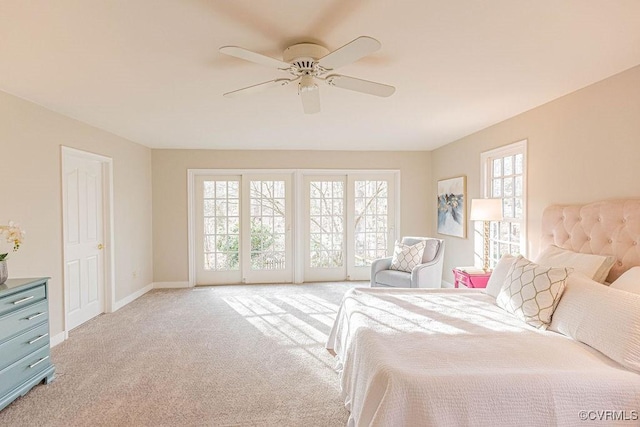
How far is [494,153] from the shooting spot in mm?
3959

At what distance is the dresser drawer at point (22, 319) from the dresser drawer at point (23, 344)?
0.04 m

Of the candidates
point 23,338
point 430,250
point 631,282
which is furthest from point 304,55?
point 430,250

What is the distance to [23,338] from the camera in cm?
235

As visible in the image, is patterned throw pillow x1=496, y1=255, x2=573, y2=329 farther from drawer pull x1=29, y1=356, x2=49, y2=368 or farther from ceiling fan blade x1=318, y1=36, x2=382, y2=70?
drawer pull x1=29, y1=356, x2=49, y2=368

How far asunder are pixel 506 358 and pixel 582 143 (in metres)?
2.17

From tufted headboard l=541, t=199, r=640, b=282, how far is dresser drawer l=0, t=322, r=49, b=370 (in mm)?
4168

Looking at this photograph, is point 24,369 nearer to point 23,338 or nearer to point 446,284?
point 23,338

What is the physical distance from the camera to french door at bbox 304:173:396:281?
571 cm

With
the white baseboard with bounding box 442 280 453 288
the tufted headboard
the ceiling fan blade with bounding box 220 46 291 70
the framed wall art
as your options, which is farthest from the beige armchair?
the ceiling fan blade with bounding box 220 46 291 70

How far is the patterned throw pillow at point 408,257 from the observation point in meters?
4.28

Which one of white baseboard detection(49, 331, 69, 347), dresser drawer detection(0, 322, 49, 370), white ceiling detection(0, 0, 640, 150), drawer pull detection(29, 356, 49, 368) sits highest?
white ceiling detection(0, 0, 640, 150)

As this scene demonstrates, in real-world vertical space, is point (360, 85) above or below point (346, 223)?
above

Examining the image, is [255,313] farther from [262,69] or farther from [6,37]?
[6,37]

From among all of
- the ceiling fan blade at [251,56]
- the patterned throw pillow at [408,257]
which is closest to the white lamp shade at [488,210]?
the patterned throw pillow at [408,257]
